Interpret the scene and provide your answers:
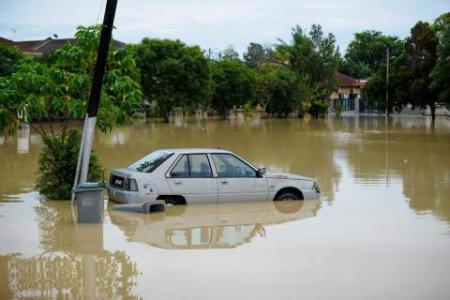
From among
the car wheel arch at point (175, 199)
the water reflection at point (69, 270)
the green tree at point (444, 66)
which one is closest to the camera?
the water reflection at point (69, 270)

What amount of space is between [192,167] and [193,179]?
9.7 inches

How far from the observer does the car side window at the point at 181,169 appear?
1403cm

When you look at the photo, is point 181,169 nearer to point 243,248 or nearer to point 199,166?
point 199,166

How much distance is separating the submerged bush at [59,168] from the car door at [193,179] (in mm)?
2749

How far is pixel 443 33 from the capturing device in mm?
52938

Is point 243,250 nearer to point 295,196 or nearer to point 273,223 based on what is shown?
point 273,223

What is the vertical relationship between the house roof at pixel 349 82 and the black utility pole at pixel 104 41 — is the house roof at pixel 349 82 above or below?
above

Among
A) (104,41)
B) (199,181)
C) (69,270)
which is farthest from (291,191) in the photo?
(69,270)

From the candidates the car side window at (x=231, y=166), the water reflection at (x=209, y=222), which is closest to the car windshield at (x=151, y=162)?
the water reflection at (x=209, y=222)

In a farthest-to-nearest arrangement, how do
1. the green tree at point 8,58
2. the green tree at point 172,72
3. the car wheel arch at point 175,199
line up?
the green tree at point 172,72 < the green tree at point 8,58 < the car wheel arch at point 175,199

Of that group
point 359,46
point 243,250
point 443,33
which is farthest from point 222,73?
point 243,250

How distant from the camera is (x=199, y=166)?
1432cm

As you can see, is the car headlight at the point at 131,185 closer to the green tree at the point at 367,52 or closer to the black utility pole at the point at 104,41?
the black utility pole at the point at 104,41

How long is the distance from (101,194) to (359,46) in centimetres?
10909
